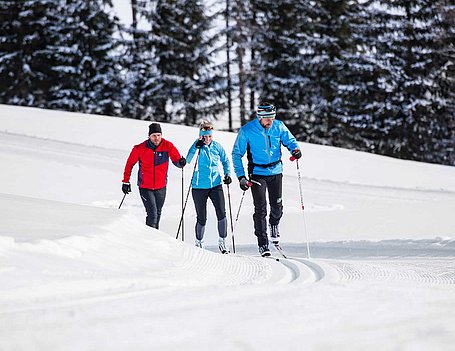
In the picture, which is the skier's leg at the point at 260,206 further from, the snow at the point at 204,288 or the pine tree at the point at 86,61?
the pine tree at the point at 86,61

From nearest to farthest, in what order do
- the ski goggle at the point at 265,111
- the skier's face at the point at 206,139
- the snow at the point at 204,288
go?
the snow at the point at 204,288 < the ski goggle at the point at 265,111 < the skier's face at the point at 206,139

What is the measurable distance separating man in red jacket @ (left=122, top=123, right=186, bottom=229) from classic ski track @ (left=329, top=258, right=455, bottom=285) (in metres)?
2.89

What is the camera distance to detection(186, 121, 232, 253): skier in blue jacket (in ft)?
24.4

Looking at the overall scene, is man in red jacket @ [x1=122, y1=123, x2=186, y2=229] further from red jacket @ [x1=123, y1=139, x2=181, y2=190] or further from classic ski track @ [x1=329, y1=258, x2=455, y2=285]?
classic ski track @ [x1=329, y1=258, x2=455, y2=285]

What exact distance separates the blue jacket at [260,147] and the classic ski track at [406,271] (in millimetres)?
1740

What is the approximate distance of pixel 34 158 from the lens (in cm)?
1405

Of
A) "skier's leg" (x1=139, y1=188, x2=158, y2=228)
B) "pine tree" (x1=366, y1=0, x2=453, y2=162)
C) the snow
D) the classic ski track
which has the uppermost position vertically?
"pine tree" (x1=366, y1=0, x2=453, y2=162)

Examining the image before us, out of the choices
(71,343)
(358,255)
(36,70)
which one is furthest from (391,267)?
(36,70)

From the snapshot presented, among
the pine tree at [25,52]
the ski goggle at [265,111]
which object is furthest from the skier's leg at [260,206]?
the pine tree at [25,52]

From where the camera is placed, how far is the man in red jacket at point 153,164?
7668 millimetres

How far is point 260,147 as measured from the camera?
6.96 metres

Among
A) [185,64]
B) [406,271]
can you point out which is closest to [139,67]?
[185,64]

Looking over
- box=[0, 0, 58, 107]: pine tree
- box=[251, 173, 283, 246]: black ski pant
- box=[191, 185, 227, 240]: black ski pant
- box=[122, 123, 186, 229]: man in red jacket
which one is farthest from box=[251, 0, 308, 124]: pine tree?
box=[251, 173, 283, 246]: black ski pant

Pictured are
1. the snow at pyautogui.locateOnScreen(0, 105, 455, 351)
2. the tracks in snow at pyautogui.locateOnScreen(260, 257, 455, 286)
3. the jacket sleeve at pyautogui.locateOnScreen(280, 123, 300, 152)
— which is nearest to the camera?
the snow at pyautogui.locateOnScreen(0, 105, 455, 351)
